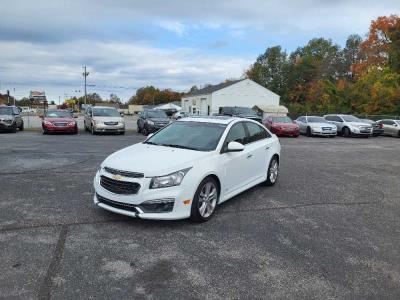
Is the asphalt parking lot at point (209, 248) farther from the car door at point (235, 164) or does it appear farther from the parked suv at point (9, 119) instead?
the parked suv at point (9, 119)

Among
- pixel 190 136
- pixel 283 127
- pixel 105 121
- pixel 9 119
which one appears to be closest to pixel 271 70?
pixel 283 127

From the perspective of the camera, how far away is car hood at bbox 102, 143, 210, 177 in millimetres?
5144

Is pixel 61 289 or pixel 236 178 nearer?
pixel 61 289

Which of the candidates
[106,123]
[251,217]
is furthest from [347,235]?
[106,123]

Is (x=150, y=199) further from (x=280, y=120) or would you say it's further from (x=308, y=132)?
(x=308, y=132)

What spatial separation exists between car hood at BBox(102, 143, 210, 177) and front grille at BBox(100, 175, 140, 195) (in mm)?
187

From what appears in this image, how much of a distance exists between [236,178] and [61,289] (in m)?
3.55

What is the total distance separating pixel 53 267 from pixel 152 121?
1859 centimetres

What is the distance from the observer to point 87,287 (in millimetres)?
3646

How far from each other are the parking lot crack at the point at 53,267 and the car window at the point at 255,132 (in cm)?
371

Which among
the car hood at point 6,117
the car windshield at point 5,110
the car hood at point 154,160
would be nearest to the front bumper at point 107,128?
the car hood at point 6,117

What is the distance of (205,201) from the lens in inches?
220

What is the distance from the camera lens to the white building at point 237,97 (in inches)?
2170

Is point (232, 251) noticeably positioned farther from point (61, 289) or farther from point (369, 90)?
point (369, 90)
